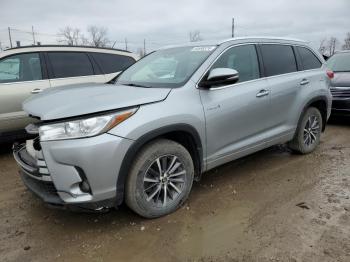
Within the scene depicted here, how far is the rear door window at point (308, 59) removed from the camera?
16.9ft

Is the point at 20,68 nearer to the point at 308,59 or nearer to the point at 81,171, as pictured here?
the point at 81,171

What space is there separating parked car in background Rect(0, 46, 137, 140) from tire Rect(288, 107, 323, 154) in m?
3.49

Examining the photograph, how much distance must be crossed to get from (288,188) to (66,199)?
2588mm

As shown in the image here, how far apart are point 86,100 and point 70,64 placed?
132 inches

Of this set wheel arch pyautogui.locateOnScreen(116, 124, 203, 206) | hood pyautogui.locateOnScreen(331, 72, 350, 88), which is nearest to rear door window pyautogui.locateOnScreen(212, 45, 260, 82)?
wheel arch pyautogui.locateOnScreen(116, 124, 203, 206)

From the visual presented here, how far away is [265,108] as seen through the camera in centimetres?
425

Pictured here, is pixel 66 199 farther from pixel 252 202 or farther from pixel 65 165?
pixel 252 202

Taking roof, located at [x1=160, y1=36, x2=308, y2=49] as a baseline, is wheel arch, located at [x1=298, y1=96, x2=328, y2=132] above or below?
below

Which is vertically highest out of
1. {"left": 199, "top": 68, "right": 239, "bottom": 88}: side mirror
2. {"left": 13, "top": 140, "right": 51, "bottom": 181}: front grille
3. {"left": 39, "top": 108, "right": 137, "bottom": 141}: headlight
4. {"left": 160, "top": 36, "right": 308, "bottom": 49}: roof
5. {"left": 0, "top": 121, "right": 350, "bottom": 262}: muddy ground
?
{"left": 160, "top": 36, "right": 308, "bottom": 49}: roof

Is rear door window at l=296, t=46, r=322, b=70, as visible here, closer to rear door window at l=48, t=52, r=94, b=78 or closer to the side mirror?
the side mirror

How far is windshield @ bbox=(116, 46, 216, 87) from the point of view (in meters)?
3.71

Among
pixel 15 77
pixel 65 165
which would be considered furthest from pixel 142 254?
pixel 15 77

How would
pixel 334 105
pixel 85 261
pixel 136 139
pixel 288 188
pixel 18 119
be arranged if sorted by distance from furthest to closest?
pixel 334 105 < pixel 18 119 < pixel 288 188 < pixel 136 139 < pixel 85 261

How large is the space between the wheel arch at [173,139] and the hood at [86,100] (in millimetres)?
306
